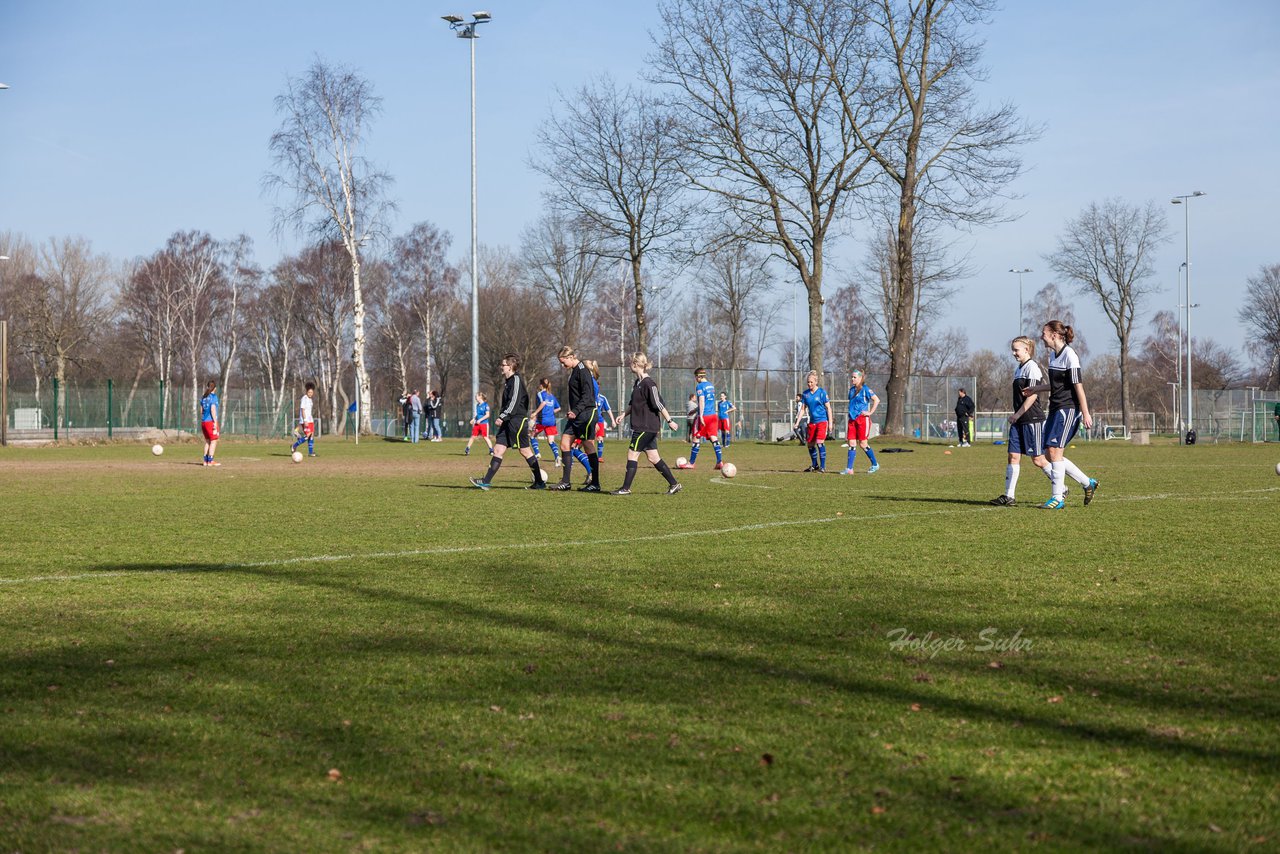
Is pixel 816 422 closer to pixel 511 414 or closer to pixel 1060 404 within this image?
pixel 511 414

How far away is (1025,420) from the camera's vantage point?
1425 cm

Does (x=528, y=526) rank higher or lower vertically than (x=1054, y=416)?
lower

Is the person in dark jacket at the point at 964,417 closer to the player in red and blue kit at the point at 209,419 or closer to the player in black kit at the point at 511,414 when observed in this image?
the player in red and blue kit at the point at 209,419

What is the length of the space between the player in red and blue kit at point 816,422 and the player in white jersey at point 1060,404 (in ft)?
28.5

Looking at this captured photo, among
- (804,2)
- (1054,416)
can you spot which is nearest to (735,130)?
(804,2)

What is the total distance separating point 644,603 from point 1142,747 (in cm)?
347

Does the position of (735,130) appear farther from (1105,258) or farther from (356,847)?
(356,847)

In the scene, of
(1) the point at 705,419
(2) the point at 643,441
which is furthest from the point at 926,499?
(1) the point at 705,419

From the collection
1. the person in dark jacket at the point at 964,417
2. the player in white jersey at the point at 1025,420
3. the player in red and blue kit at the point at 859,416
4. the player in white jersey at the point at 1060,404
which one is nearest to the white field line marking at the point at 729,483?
the player in red and blue kit at the point at 859,416

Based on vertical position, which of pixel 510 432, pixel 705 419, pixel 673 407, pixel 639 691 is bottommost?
pixel 639 691

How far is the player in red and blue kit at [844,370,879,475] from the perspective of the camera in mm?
22422

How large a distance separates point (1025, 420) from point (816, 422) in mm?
8750

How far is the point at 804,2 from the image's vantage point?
41656mm

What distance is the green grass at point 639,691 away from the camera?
348 centimetres
